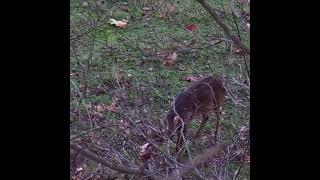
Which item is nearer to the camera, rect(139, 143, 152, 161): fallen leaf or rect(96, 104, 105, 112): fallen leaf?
rect(139, 143, 152, 161): fallen leaf

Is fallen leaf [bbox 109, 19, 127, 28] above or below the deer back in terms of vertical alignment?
above

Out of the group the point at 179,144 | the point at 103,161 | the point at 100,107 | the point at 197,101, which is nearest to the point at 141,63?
the point at 100,107

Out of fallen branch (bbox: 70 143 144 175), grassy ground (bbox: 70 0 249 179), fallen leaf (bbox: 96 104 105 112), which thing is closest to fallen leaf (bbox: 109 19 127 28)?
grassy ground (bbox: 70 0 249 179)

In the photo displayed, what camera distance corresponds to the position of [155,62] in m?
6.34

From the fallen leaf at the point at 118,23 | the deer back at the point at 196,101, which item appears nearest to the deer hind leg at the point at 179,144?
the deer back at the point at 196,101

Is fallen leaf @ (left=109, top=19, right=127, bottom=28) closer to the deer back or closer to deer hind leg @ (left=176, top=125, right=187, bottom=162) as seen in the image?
the deer back

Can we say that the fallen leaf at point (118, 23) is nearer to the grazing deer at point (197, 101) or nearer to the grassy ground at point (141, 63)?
the grassy ground at point (141, 63)

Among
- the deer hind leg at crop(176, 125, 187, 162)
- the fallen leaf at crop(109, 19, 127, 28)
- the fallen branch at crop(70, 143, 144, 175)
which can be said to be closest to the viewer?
the fallen branch at crop(70, 143, 144, 175)

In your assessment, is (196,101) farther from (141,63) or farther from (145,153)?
(141,63)

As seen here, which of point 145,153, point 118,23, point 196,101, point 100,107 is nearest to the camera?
point 145,153

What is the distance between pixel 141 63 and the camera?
671cm

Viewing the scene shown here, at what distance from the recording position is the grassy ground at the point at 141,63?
16.3ft

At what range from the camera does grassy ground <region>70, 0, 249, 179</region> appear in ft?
16.3
